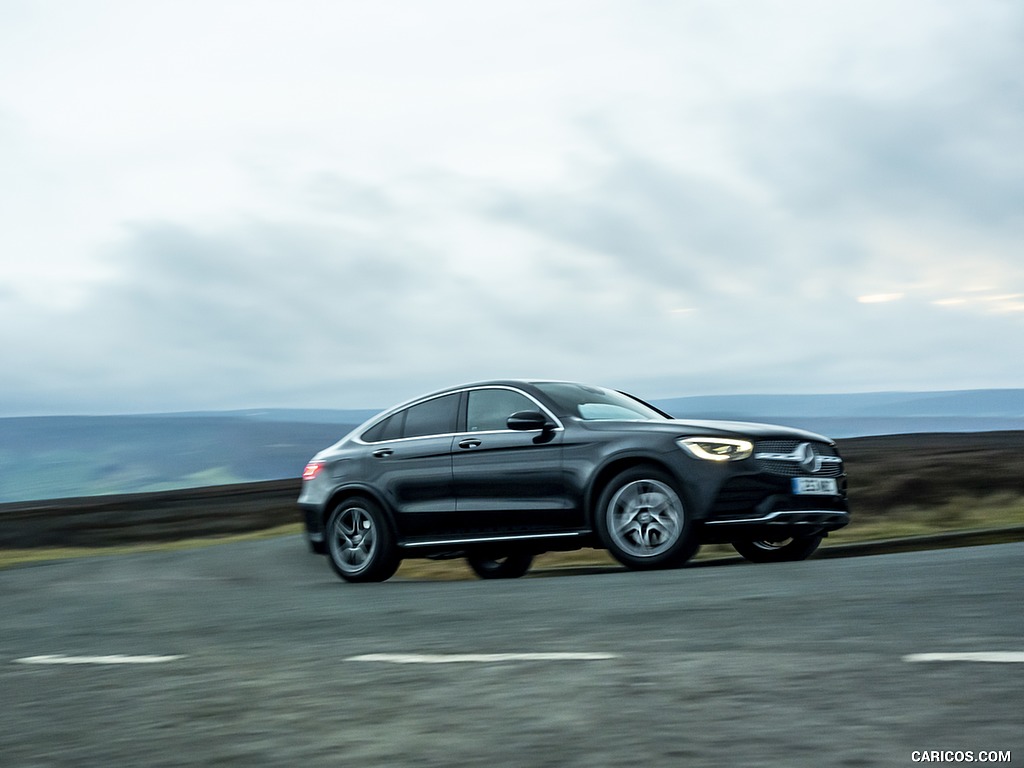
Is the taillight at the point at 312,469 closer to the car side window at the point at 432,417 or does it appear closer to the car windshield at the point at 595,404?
the car side window at the point at 432,417

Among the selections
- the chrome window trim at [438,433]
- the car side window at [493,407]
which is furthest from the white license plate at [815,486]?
the car side window at [493,407]

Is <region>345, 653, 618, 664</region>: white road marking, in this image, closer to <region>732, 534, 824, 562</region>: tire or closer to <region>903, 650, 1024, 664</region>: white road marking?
<region>903, 650, 1024, 664</region>: white road marking

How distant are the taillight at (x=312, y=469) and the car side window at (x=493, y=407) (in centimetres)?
166

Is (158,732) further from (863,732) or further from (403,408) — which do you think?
(403,408)

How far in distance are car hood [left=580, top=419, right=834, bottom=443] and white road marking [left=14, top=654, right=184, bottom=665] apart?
5.04 metres

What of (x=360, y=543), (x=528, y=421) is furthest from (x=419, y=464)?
(x=528, y=421)

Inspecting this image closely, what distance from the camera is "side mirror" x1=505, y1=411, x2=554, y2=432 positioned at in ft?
39.1

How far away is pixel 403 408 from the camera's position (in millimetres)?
13211

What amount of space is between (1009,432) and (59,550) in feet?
147

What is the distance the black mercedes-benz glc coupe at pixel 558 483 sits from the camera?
11172 mm

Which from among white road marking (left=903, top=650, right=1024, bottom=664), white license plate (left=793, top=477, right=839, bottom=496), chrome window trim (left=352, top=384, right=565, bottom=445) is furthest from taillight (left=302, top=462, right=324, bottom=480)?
white road marking (left=903, top=650, right=1024, bottom=664)

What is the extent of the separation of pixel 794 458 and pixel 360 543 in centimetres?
391

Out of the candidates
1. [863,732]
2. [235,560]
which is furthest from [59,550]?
[863,732]

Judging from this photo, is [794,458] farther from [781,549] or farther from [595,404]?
[595,404]
